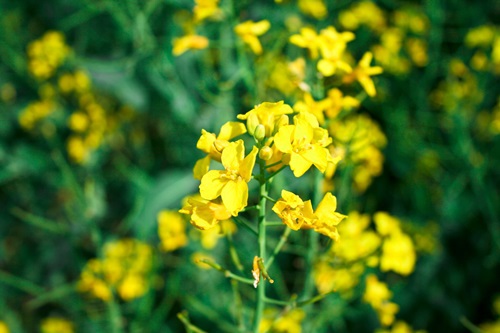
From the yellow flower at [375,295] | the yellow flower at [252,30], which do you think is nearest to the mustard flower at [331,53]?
the yellow flower at [252,30]

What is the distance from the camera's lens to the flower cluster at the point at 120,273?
1.96 m

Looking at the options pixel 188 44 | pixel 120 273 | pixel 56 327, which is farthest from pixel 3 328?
pixel 188 44

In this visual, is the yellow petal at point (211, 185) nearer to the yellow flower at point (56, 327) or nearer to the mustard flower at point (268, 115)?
the mustard flower at point (268, 115)

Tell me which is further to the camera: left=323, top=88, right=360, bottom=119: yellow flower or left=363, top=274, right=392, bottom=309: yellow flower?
left=363, top=274, right=392, bottom=309: yellow flower

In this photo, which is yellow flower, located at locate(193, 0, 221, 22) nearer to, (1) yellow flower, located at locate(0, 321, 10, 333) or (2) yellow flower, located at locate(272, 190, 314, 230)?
(2) yellow flower, located at locate(272, 190, 314, 230)

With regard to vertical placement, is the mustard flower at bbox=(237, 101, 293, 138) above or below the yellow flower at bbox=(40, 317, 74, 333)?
above

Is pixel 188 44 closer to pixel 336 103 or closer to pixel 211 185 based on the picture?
pixel 336 103

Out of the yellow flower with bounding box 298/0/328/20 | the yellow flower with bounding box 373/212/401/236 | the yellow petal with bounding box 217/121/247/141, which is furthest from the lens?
the yellow flower with bounding box 298/0/328/20

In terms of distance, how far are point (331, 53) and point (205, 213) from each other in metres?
0.66

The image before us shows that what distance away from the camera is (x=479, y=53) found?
2.98 metres

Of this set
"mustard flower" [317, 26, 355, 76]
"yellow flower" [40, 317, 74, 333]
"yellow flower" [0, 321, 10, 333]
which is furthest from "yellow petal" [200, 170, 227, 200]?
"yellow flower" [0, 321, 10, 333]

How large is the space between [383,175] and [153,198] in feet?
3.99

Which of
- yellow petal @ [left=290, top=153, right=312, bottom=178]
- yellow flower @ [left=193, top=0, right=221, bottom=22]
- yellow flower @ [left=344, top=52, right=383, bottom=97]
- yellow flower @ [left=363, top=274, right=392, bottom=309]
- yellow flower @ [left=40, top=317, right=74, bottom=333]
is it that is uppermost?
yellow flower @ [left=193, top=0, right=221, bottom=22]

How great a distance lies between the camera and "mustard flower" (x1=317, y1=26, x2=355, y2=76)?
133 centimetres
